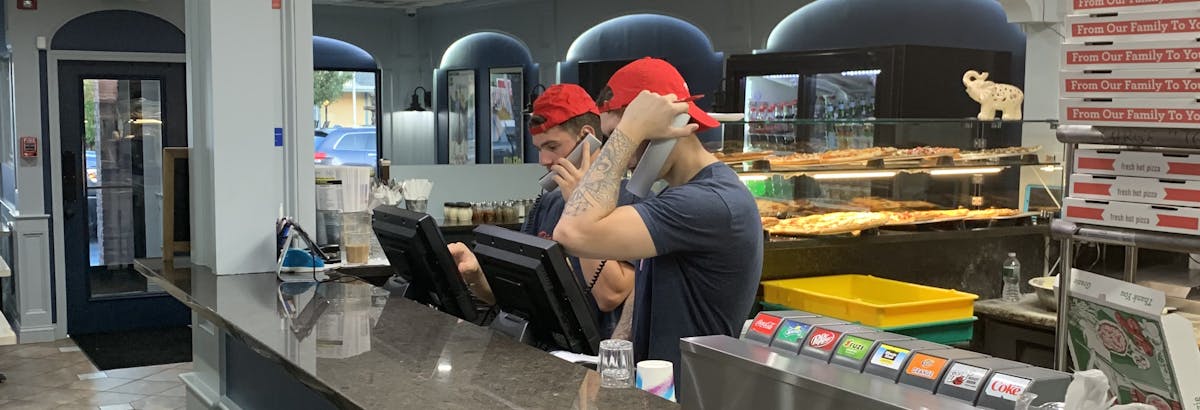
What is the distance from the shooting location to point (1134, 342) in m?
2.06

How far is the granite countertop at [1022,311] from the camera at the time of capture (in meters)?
4.50

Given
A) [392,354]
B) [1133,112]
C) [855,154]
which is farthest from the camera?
[855,154]

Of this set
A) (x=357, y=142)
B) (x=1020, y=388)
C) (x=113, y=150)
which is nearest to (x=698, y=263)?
(x=1020, y=388)

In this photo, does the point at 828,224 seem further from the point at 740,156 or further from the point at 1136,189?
the point at 1136,189

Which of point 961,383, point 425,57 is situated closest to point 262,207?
point 961,383

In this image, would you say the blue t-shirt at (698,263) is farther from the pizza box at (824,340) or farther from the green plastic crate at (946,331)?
the green plastic crate at (946,331)

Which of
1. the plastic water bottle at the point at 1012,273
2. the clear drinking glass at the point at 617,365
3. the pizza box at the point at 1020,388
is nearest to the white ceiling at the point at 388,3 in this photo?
the plastic water bottle at the point at 1012,273

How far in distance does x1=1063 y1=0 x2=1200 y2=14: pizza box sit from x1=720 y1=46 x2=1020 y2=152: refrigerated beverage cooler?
15.2 ft

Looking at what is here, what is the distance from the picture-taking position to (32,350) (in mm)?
8320

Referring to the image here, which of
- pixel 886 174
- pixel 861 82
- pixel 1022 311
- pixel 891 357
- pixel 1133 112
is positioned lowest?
pixel 1022 311

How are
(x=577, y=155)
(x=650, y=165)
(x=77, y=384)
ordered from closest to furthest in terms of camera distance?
1. (x=650, y=165)
2. (x=577, y=155)
3. (x=77, y=384)

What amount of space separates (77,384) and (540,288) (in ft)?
18.5

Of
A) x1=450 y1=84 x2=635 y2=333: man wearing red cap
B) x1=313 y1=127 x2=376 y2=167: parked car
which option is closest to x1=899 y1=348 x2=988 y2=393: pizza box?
x1=450 y1=84 x2=635 y2=333: man wearing red cap

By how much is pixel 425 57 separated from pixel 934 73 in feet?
26.1
